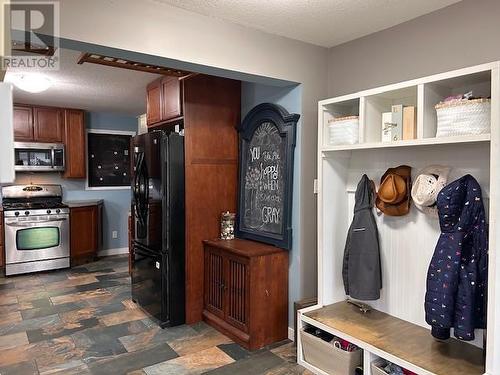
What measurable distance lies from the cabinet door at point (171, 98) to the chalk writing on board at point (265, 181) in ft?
2.44

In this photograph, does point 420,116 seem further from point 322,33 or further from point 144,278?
point 144,278

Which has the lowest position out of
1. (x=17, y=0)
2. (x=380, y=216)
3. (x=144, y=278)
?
(x=144, y=278)

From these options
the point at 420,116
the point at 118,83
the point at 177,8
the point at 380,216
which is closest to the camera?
the point at 420,116

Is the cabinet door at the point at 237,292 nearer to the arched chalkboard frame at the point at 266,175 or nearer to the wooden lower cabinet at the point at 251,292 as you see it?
the wooden lower cabinet at the point at 251,292

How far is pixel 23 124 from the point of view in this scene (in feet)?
17.4

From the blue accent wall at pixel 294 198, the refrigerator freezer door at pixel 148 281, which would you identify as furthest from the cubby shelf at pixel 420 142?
the refrigerator freezer door at pixel 148 281

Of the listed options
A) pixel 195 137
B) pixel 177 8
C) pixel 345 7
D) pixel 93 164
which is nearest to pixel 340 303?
pixel 195 137

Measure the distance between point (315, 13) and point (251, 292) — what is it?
2.04 m

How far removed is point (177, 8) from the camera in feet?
7.52

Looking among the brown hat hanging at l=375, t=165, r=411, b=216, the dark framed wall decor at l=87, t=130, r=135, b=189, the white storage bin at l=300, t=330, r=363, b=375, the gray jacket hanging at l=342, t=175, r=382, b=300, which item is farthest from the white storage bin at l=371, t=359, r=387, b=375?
the dark framed wall decor at l=87, t=130, r=135, b=189

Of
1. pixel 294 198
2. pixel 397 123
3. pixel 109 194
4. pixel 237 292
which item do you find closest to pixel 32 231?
pixel 109 194

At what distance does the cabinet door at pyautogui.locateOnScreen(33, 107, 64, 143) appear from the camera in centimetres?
538

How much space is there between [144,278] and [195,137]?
58.5 inches

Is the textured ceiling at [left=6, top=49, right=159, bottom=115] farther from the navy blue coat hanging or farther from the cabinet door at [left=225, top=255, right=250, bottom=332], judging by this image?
the navy blue coat hanging
